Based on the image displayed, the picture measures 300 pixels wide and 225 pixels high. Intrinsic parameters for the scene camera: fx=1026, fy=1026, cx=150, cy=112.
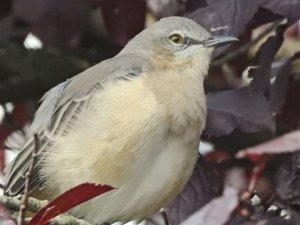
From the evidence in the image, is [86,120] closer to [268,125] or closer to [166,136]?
[166,136]

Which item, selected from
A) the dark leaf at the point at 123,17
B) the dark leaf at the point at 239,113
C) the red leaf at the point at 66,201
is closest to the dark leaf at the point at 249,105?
the dark leaf at the point at 239,113

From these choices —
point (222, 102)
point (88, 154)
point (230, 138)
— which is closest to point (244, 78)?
point (230, 138)

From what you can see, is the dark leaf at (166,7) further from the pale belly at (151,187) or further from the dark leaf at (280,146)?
the dark leaf at (280,146)

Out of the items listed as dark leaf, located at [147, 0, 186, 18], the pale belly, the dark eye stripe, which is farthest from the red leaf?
dark leaf, located at [147, 0, 186, 18]

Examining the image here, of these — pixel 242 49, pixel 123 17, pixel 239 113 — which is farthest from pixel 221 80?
pixel 239 113

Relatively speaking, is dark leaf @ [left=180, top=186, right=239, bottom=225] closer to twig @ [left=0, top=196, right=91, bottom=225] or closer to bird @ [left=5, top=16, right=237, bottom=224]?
twig @ [left=0, top=196, right=91, bottom=225]
